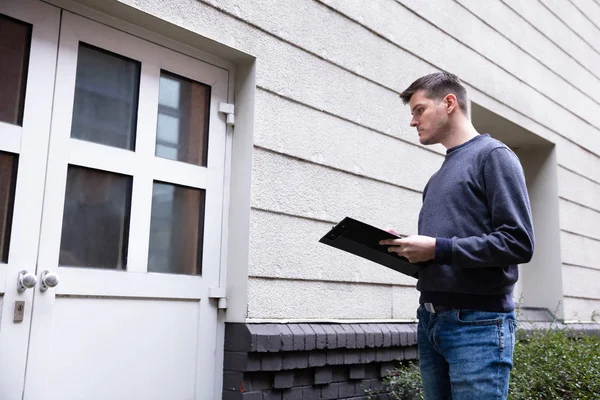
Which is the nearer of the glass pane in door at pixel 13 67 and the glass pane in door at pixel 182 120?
the glass pane in door at pixel 13 67

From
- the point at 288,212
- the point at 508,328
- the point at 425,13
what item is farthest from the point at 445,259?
the point at 425,13

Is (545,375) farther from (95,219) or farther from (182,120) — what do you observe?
(95,219)

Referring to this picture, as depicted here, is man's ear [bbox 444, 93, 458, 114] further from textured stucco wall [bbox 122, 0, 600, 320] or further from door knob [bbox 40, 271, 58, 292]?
door knob [bbox 40, 271, 58, 292]

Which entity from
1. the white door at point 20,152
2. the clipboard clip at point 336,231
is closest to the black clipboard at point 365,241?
the clipboard clip at point 336,231

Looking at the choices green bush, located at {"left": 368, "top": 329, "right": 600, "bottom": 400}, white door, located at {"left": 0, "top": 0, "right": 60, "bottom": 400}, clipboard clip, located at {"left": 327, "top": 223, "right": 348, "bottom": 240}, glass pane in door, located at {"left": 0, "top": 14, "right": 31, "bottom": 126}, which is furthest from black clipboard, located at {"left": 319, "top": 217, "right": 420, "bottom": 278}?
green bush, located at {"left": 368, "top": 329, "right": 600, "bottom": 400}

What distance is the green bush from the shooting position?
386 centimetres

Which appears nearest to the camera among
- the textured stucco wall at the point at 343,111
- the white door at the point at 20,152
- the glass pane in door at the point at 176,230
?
the white door at the point at 20,152

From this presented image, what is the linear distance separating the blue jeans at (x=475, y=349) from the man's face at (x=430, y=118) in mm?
717

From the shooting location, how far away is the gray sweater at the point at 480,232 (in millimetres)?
2039

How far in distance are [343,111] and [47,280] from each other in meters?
2.26

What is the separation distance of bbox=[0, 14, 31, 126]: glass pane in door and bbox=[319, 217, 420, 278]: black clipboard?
5.11 ft

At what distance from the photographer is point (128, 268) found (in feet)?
9.98

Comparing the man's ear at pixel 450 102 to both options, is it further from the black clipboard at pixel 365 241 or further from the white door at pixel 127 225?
→ the white door at pixel 127 225

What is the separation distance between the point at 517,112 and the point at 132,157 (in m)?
4.30
